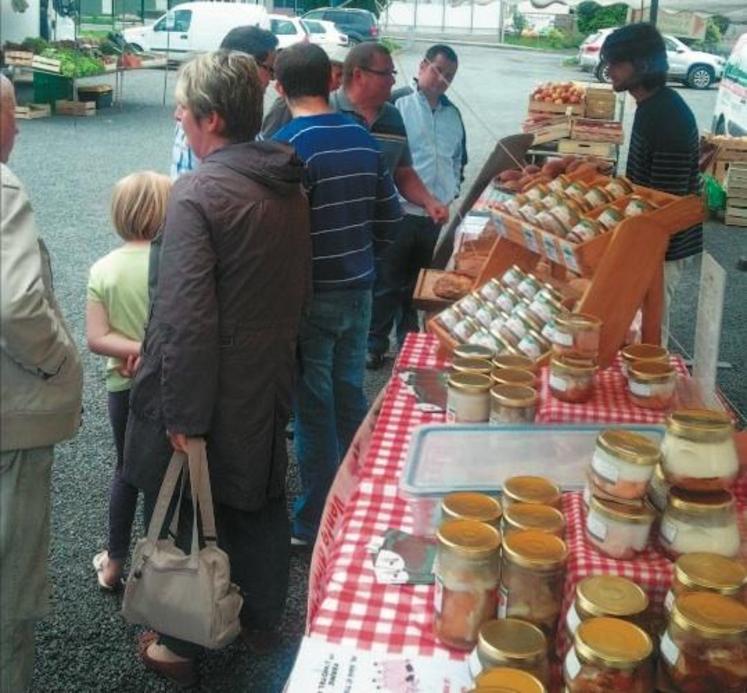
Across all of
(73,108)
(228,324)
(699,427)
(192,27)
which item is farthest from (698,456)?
(192,27)

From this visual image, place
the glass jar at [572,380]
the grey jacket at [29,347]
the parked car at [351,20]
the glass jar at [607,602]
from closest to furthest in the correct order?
1. the glass jar at [607,602]
2. the grey jacket at [29,347]
3. the glass jar at [572,380]
4. the parked car at [351,20]

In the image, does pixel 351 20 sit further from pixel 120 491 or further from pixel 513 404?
pixel 513 404

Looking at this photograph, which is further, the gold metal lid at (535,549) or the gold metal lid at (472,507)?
the gold metal lid at (472,507)

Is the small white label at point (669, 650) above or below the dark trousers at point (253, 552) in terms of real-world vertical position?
above

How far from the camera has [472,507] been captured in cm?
170

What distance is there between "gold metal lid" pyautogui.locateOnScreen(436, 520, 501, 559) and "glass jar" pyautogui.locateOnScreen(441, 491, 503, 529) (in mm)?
33

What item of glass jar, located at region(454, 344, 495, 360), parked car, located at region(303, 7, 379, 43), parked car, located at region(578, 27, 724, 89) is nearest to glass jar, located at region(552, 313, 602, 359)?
glass jar, located at region(454, 344, 495, 360)

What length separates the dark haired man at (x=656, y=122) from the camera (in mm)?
4137

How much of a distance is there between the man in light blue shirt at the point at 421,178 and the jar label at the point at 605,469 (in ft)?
11.7

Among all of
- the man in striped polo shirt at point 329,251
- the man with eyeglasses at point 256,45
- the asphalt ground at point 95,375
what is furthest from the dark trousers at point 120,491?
the man with eyeglasses at point 256,45

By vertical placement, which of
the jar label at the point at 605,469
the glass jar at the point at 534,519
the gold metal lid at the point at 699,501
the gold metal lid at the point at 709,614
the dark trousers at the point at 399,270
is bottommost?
the dark trousers at the point at 399,270

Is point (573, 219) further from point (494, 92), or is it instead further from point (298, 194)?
point (494, 92)

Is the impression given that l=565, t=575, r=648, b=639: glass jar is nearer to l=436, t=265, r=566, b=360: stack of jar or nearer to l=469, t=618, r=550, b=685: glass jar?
l=469, t=618, r=550, b=685: glass jar

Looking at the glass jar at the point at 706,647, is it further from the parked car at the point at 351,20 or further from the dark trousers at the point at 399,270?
the parked car at the point at 351,20
